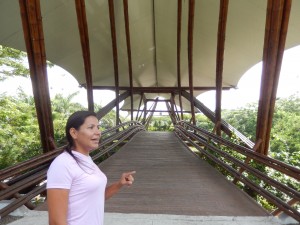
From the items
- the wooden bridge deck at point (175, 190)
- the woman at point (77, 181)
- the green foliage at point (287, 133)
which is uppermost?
the woman at point (77, 181)

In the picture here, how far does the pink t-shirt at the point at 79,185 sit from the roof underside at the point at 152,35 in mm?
6745

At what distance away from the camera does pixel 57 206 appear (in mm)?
1236

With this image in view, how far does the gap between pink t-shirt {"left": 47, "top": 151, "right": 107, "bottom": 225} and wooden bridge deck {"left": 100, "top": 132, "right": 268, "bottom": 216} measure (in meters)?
1.75

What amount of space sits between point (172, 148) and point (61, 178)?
626 cm

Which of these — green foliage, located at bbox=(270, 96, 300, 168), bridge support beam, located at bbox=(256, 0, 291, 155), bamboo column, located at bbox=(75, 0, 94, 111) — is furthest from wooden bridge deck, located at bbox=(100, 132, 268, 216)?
bamboo column, located at bbox=(75, 0, 94, 111)

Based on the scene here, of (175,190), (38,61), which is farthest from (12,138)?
(175,190)

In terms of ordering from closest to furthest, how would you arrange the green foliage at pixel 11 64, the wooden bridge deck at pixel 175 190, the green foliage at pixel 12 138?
1. the wooden bridge deck at pixel 175 190
2. the green foliage at pixel 12 138
3. the green foliage at pixel 11 64

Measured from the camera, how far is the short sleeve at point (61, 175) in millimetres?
1249

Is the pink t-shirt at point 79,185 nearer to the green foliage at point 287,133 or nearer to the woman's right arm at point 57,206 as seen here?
the woman's right arm at point 57,206

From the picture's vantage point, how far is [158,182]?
14.0 ft

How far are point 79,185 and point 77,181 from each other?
20 mm

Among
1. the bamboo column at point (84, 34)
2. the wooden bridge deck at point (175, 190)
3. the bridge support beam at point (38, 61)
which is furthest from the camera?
the bamboo column at point (84, 34)

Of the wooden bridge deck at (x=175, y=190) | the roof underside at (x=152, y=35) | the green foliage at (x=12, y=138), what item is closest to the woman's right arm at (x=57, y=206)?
the wooden bridge deck at (x=175, y=190)

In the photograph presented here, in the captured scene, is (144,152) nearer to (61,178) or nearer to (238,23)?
(238,23)
